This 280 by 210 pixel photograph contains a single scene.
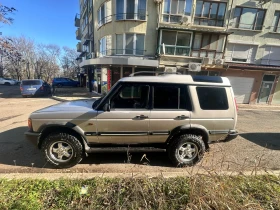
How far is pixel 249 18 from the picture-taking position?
14031 millimetres

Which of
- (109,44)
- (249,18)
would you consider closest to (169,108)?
(109,44)

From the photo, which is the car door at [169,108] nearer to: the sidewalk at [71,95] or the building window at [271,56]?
the sidewalk at [71,95]

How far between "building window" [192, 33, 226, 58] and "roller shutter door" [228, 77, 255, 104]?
9.83 ft

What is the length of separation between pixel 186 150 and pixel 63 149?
2.79 meters

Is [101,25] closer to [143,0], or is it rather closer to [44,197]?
[143,0]

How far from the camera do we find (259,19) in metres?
14.1

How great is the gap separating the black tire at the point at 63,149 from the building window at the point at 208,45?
13955mm

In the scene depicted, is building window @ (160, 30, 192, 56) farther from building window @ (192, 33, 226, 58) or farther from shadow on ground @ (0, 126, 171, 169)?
shadow on ground @ (0, 126, 171, 169)

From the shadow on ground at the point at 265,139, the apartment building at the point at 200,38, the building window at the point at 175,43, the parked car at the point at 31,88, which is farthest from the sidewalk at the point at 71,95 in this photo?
the shadow on ground at the point at 265,139

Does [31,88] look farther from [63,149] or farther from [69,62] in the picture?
[69,62]

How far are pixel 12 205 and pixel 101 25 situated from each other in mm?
16133

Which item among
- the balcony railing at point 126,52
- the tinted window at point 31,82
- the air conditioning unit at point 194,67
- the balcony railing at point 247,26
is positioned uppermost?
the balcony railing at point 247,26

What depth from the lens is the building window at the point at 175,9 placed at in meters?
13.1

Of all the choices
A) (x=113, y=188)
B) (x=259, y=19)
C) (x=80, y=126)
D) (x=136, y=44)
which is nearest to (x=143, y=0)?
(x=136, y=44)
